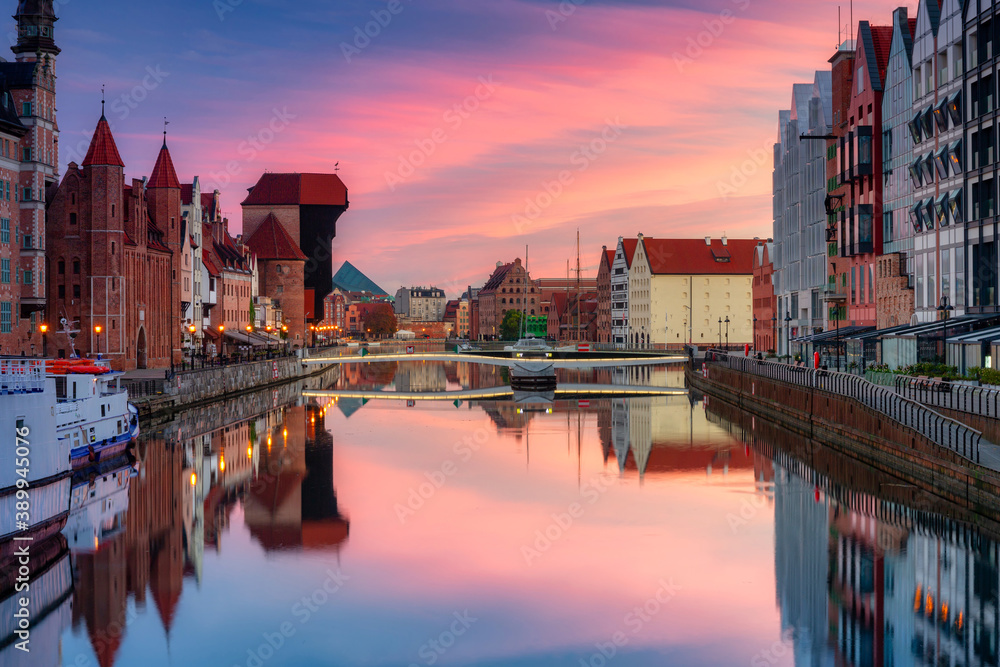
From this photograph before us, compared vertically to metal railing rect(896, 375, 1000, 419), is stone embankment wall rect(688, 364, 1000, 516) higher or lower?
lower

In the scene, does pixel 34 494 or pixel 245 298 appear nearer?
pixel 34 494

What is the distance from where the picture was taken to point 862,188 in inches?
2461

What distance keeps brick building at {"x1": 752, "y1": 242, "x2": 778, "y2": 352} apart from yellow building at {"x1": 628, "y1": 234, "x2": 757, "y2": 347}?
40.3 metres

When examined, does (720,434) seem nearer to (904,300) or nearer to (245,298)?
(904,300)

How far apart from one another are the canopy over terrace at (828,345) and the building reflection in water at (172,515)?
2546 centimetres

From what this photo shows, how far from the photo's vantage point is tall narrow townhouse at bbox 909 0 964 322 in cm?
4666

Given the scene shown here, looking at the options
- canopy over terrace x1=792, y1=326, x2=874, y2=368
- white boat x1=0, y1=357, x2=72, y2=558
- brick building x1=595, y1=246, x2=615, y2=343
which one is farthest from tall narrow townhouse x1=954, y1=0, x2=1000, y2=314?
brick building x1=595, y1=246, x2=615, y2=343

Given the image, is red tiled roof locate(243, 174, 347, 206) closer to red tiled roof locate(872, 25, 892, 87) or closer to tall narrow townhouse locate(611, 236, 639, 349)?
tall narrow townhouse locate(611, 236, 639, 349)

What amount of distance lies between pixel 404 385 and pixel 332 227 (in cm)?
5329

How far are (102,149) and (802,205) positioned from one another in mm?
49032

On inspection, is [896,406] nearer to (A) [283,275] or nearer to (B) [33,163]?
(B) [33,163]

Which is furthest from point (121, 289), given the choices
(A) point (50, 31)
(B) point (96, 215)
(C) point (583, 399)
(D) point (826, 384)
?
(D) point (826, 384)

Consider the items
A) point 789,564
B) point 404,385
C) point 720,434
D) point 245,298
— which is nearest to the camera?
point 789,564
